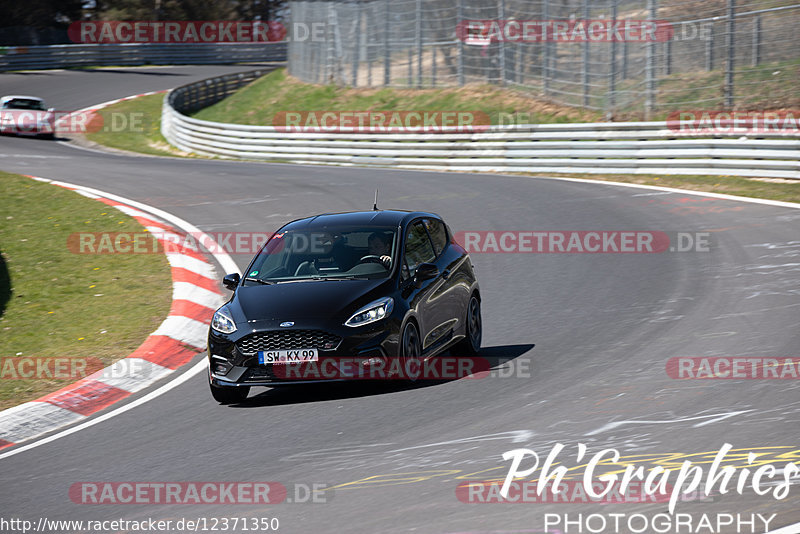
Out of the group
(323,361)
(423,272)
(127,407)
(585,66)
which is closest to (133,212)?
(127,407)

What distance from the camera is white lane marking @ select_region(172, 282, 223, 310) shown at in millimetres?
12840

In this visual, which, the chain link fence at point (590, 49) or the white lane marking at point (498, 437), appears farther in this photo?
the chain link fence at point (590, 49)

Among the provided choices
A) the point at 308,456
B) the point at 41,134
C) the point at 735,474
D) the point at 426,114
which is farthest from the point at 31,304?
the point at 41,134

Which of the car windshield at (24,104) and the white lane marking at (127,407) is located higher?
the car windshield at (24,104)

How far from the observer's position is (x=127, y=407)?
9.10 meters

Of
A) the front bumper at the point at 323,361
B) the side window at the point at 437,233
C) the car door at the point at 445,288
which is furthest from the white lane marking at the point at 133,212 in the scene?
the front bumper at the point at 323,361

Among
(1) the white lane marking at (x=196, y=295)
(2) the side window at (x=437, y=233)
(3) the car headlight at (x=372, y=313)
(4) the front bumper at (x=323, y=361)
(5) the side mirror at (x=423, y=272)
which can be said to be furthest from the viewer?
(1) the white lane marking at (x=196, y=295)

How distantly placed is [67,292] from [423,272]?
627 centimetres

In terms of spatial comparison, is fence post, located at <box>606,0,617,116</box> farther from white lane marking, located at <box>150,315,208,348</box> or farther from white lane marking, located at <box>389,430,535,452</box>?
white lane marking, located at <box>389,430,535,452</box>

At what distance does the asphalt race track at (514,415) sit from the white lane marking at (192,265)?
0.65m

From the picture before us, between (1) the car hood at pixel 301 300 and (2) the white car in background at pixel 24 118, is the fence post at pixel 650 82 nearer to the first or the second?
(1) the car hood at pixel 301 300

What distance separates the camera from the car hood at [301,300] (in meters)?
8.66

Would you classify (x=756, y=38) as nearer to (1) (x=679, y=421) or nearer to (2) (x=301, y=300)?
(2) (x=301, y=300)

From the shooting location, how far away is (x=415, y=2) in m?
35.3
